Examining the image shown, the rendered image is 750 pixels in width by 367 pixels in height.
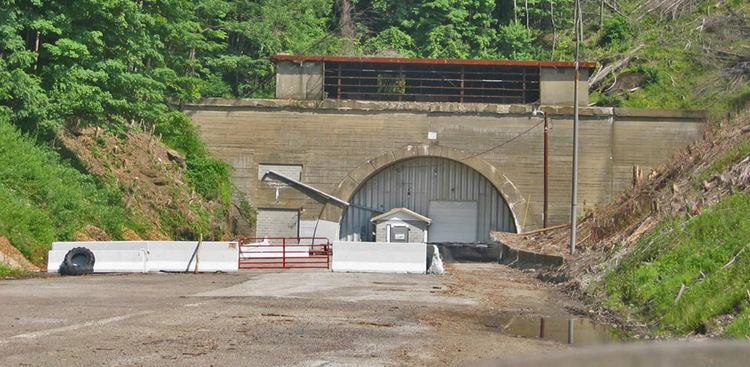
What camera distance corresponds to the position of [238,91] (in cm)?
5866

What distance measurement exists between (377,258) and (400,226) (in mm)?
18829

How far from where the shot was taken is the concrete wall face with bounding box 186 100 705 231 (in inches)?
1897

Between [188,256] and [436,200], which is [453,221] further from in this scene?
[188,256]

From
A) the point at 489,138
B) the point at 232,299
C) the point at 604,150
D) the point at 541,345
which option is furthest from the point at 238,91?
the point at 541,345

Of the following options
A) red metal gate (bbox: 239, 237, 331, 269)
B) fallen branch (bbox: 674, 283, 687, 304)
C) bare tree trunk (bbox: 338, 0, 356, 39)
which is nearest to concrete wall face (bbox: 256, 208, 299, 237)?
red metal gate (bbox: 239, 237, 331, 269)

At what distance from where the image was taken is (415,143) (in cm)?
4894

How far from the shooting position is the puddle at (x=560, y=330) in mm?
13519

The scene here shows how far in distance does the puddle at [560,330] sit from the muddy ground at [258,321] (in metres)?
0.30

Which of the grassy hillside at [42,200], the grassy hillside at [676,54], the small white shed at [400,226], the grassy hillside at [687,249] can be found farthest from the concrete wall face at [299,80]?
the grassy hillside at [687,249]

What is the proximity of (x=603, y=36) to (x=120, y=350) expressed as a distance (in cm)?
5576

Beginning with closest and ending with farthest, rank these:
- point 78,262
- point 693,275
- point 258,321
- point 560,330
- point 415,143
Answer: point 258,321 → point 560,330 → point 693,275 → point 78,262 → point 415,143

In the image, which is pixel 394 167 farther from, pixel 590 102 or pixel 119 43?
pixel 119 43

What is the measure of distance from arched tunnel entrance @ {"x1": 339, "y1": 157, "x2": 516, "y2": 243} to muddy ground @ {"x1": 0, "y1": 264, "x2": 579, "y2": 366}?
86.6 ft

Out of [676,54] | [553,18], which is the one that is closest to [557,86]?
[676,54]
